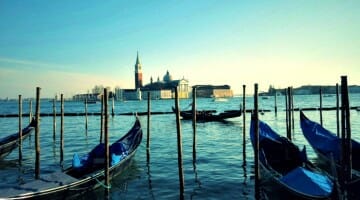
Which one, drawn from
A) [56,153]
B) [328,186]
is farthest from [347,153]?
[56,153]

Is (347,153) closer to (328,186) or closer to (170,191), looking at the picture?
(328,186)

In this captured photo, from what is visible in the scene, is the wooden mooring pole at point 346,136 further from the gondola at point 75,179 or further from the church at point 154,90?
the church at point 154,90

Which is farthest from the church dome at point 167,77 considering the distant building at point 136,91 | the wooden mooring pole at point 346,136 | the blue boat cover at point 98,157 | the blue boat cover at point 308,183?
the wooden mooring pole at point 346,136

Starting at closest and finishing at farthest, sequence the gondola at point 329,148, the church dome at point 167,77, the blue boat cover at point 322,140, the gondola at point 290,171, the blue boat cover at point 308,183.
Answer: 1. the gondola at point 329,148
2. the blue boat cover at point 308,183
3. the gondola at point 290,171
4. the blue boat cover at point 322,140
5. the church dome at point 167,77

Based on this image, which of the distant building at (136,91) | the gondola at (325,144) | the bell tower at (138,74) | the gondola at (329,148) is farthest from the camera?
the bell tower at (138,74)

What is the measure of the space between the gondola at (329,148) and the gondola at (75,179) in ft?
22.4

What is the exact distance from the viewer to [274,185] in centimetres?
1052

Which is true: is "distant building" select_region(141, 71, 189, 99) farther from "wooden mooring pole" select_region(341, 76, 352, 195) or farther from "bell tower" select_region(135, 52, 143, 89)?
"wooden mooring pole" select_region(341, 76, 352, 195)

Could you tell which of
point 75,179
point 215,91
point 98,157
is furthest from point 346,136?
point 215,91

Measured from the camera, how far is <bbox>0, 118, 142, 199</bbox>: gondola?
8578 millimetres

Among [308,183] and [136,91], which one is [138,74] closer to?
[136,91]

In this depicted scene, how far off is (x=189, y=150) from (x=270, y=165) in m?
7.08

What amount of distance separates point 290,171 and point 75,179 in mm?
6331

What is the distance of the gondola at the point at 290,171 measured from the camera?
8.49 m
